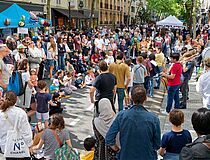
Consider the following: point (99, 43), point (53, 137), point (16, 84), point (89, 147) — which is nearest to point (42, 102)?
point (16, 84)

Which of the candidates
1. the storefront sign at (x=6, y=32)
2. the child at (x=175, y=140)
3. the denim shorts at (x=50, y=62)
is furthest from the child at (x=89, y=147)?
the storefront sign at (x=6, y=32)

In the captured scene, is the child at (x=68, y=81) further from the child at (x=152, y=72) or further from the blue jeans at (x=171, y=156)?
the blue jeans at (x=171, y=156)

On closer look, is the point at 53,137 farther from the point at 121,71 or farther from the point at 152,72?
the point at 152,72

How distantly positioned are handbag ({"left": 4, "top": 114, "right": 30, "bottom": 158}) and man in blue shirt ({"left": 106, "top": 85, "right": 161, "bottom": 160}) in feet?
4.71

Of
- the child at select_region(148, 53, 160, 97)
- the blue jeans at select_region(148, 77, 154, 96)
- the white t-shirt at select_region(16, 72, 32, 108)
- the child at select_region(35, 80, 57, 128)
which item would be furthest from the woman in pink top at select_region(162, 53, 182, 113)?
the white t-shirt at select_region(16, 72, 32, 108)

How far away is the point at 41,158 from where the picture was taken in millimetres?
5648

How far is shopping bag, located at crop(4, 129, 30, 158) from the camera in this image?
4.88 m

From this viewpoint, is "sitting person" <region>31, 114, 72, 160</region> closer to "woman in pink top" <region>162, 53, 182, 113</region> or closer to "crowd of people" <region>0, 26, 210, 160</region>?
"crowd of people" <region>0, 26, 210, 160</region>

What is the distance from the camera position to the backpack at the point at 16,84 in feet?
25.1

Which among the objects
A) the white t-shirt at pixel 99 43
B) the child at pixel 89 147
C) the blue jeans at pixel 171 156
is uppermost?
the white t-shirt at pixel 99 43

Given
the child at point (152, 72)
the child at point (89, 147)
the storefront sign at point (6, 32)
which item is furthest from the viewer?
the storefront sign at point (6, 32)

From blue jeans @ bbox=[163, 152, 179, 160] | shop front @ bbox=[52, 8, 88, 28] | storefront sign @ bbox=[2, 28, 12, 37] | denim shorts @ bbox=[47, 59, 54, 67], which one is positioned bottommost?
blue jeans @ bbox=[163, 152, 179, 160]

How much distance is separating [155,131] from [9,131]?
1.99 m

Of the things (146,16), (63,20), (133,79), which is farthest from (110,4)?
(133,79)
